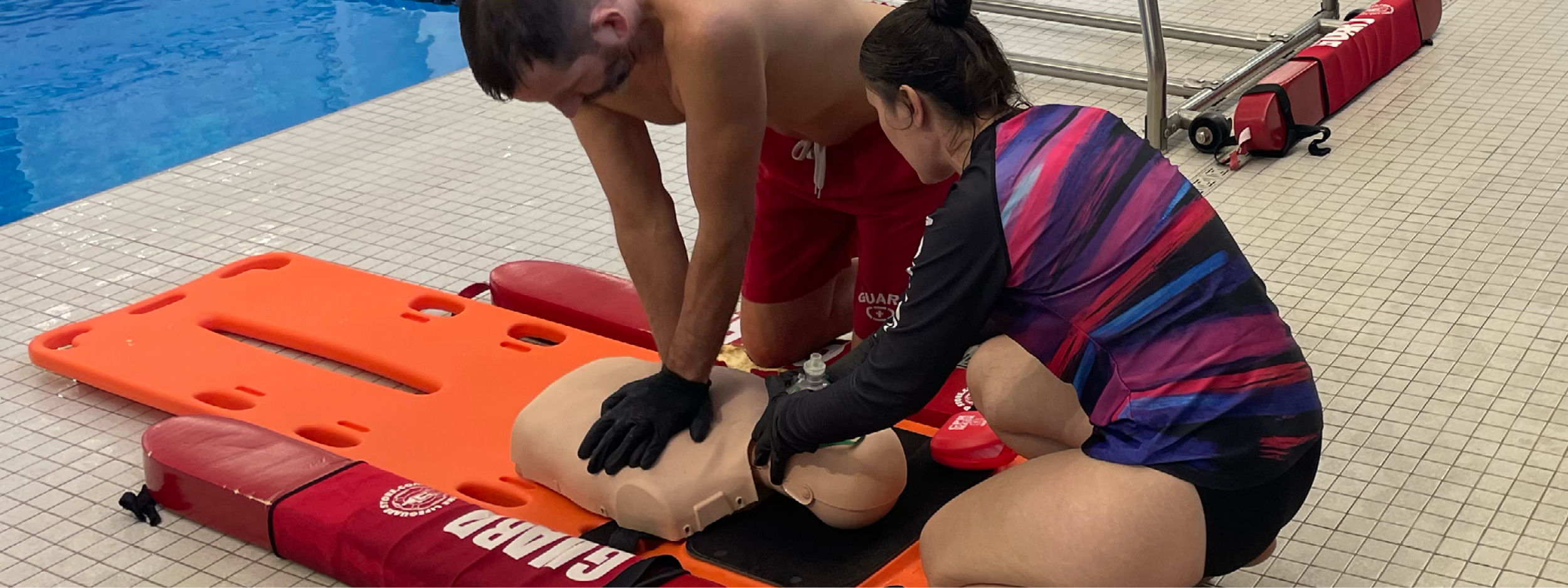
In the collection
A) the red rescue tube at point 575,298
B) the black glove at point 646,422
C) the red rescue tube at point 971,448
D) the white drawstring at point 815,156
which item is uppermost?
the white drawstring at point 815,156

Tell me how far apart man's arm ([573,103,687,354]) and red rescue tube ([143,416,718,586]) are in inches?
17.2

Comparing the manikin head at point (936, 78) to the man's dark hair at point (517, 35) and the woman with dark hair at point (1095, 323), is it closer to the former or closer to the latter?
the woman with dark hair at point (1095, 323)

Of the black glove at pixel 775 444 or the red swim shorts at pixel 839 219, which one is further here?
the red swim shorts at pixel 839 219

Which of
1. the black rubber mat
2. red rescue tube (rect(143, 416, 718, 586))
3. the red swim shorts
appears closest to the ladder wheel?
the red swim shorts

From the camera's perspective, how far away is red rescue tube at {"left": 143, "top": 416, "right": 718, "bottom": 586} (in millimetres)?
1772

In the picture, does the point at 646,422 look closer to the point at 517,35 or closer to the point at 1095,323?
the point at 517,35

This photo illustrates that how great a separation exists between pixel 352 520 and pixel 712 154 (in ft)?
2.35

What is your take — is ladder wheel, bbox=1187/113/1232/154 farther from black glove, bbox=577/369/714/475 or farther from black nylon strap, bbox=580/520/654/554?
black nylon strap, bbox=580/520/654/554

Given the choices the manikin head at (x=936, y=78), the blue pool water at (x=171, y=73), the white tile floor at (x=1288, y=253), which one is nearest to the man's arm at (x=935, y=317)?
the manikin head at (x=936, y=78)

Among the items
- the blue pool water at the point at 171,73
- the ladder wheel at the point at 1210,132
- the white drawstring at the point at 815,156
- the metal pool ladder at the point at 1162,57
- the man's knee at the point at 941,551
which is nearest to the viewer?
the man's knee at the point at 941,551

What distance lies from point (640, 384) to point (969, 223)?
739 mm

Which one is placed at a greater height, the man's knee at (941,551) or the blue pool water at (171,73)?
the blue pool water at (171,73)

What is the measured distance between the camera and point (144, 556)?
206 cm

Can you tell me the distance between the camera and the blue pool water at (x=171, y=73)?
4.63 metres
